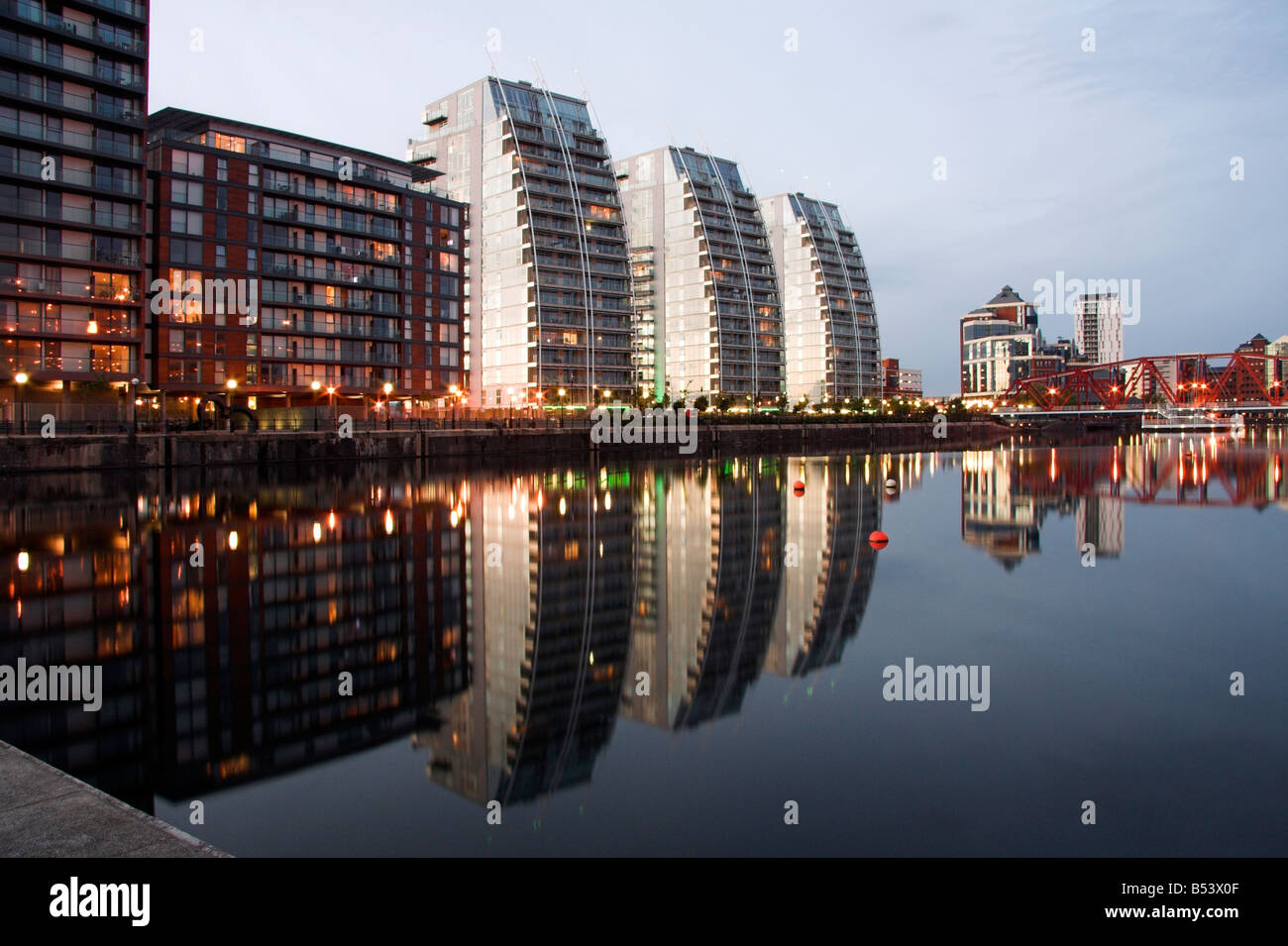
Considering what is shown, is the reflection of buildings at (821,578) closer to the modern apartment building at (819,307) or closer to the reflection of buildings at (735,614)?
the reflection of buildings at (735,614)

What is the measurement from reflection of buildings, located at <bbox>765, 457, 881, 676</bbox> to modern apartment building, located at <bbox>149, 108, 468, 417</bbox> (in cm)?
5601

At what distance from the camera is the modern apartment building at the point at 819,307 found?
177 m

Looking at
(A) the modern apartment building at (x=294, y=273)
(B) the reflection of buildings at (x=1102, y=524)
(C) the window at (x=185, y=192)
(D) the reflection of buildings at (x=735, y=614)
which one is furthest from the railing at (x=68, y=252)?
(B) the reflection of buildings at (x=1102, y=524)

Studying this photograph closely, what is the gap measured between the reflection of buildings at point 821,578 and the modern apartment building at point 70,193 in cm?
5686

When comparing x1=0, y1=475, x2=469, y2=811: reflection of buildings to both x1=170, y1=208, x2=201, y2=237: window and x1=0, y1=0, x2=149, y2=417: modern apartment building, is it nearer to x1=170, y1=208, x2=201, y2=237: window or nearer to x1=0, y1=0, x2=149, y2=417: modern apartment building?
x1=0, y1=0, x2=149, y2=417: modern apartment building

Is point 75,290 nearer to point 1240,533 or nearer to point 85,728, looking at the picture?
point 85,728

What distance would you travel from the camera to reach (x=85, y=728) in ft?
32.6

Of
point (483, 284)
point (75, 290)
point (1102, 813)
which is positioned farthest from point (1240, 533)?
point (483, 284)

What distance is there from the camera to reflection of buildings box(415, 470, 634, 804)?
914cm

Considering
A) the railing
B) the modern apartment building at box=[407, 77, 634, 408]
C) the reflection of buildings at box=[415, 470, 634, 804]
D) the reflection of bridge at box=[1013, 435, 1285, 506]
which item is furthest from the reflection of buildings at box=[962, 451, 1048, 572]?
the modern apartment building at box=[407, 77, 634, 408]

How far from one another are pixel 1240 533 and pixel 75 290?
76.4m

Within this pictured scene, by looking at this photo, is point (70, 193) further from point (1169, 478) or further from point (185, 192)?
point (1169, 478)

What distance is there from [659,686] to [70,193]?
7590 centimetres

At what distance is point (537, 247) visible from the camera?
401 feet
